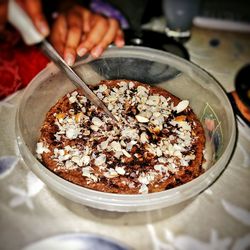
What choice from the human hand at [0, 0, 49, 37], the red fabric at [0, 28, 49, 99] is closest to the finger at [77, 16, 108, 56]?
the red fabric at [0, 28, 49, 99]

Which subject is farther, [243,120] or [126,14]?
[126,14]

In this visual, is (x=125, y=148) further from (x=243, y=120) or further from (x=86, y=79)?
(x=243, y=120)

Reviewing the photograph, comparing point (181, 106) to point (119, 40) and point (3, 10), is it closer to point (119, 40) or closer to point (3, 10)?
point (119, 40)

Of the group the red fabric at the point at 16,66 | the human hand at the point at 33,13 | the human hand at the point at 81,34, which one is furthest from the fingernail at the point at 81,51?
the human hand at the point at 33,13

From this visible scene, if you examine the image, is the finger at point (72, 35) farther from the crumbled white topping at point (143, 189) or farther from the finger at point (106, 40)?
the crumbled white topping at point (143, 189)

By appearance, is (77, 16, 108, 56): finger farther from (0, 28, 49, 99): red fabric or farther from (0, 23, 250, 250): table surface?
(0, 23, 250, 250): table surface

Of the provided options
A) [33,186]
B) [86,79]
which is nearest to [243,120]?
[86,79]
